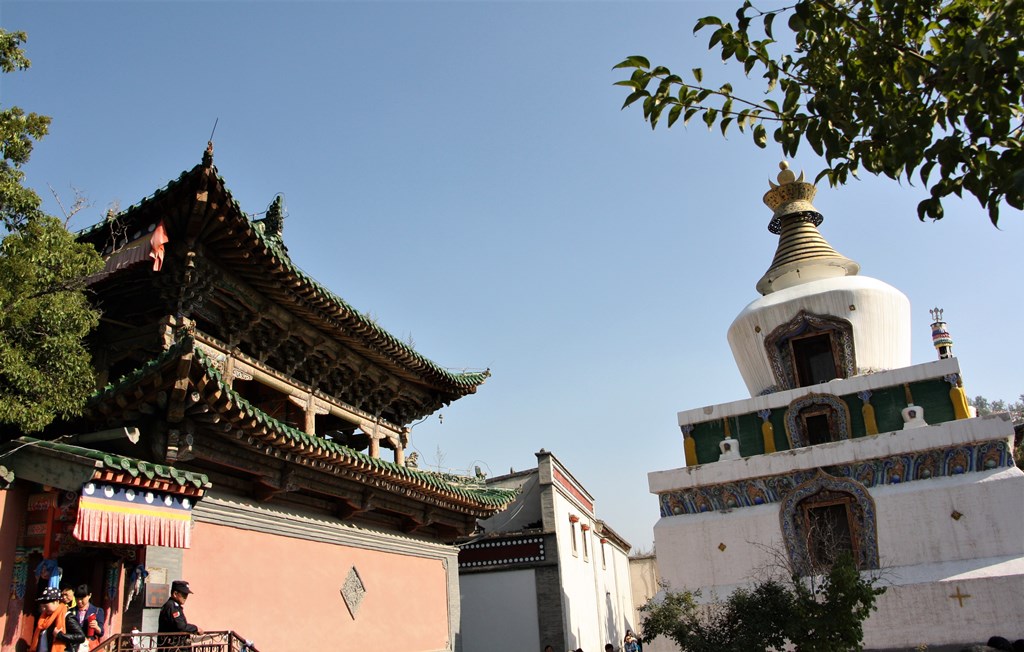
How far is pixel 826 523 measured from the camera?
1834cm

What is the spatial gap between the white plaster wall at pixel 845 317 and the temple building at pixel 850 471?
0.04m

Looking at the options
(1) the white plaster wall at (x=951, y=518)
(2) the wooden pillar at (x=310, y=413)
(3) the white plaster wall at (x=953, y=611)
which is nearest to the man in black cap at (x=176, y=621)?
(2) the wooden pillar at (x=310, y=413)

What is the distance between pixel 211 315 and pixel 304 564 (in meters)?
4.19

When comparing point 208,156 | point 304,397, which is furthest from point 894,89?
point 304,397

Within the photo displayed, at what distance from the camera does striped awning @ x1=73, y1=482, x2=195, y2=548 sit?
8.19 meters

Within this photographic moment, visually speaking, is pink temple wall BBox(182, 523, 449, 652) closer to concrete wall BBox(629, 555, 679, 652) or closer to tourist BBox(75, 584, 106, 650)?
tourist BBox(75, 584, 106, 650)

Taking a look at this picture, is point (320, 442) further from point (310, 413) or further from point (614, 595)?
point (614, 595)

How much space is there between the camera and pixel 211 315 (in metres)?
12.0

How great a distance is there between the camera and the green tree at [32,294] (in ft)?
25.4

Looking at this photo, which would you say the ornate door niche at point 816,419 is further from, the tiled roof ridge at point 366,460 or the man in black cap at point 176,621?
the man in black cap at point 176,621

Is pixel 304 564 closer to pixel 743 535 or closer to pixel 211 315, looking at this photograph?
pixel 211 315

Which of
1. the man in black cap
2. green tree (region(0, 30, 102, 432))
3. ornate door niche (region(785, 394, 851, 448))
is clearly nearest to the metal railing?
the man in black cap

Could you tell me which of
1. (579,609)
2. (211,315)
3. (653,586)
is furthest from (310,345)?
(653,586)

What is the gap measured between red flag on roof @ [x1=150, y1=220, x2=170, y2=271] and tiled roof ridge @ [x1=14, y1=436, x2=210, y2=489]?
2751 millimetres
